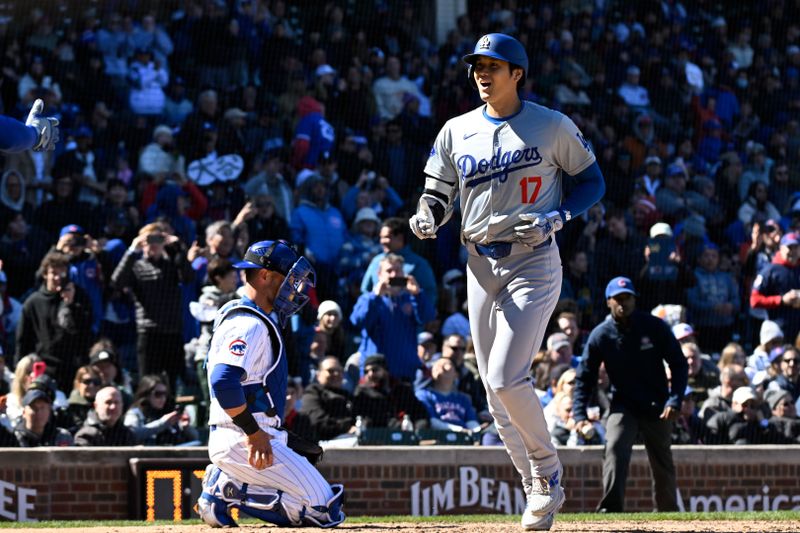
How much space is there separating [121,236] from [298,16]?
5362mm

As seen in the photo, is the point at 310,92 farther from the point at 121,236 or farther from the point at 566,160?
the point at 566,160

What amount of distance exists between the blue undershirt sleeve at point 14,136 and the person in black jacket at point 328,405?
13.8 feet

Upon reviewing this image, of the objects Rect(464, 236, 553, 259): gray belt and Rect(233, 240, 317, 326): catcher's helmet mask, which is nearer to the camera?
Rect(464, 236, 553, 259): gray belt

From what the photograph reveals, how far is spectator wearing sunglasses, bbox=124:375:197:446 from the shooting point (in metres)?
10.0

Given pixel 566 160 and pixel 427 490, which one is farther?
pixel 427 490

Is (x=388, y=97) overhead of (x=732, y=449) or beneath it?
overhead

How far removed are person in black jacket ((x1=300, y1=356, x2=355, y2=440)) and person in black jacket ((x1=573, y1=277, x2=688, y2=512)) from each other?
1773 mm

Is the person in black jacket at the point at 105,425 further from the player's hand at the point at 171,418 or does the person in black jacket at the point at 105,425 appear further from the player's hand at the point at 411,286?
the player's hand at the point at 411,286

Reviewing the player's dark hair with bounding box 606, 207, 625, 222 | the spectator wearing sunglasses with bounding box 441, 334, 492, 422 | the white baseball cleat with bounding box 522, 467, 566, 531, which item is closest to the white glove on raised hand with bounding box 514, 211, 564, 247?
the white baseball cleat with bounding box 522, 467, 566, 531

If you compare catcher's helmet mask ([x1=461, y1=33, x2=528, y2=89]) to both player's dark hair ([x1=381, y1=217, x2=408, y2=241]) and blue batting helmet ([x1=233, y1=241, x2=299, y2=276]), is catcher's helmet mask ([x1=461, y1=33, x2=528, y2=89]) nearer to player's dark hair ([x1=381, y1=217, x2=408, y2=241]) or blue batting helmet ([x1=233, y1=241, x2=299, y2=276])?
blue batting helmet ([x1=233, y1=241, x2=299, y2=276])

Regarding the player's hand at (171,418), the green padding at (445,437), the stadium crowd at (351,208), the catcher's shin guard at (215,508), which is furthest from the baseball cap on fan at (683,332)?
the catcher's shin guard at (215,508)

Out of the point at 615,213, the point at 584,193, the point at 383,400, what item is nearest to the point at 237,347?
the point at 584,193

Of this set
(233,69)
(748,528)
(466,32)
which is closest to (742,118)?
(466,32)

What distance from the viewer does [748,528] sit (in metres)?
6.98
